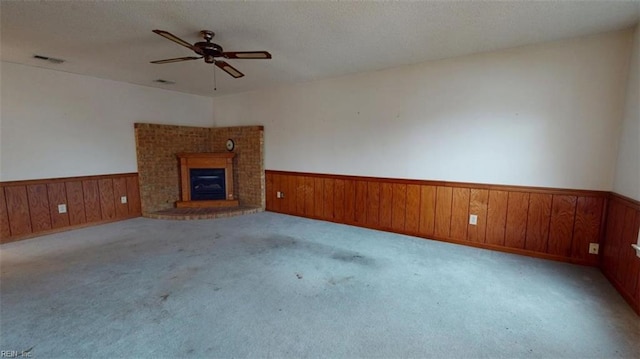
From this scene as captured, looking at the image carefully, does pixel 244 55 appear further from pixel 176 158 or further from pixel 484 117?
pixel 176 158

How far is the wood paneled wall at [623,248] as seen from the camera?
2.20m

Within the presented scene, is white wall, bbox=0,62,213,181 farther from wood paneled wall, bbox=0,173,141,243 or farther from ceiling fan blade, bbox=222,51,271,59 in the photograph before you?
ceiling fan blade, bbox=222,51,271,59

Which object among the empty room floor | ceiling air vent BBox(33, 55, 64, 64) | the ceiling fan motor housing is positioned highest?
ceiling air vent BBox(33, 55, 64, 64)

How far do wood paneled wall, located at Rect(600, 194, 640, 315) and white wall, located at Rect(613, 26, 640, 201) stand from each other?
4.7 inches

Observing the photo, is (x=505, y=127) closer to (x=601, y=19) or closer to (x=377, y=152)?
(x=601, y=19)

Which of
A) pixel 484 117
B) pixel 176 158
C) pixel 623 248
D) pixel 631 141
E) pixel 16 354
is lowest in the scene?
pixel 16 354

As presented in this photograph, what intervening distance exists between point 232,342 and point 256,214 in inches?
137

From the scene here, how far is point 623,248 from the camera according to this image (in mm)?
2422

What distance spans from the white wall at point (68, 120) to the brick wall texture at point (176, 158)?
0.20 meters

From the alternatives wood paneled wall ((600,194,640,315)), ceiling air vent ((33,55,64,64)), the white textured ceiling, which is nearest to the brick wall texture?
ceiling air vent ((33,55,64,64))

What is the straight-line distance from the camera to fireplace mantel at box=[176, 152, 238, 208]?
5.32m

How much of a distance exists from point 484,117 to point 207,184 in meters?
4.79

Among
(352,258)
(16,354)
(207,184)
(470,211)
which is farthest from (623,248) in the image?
(207,184)

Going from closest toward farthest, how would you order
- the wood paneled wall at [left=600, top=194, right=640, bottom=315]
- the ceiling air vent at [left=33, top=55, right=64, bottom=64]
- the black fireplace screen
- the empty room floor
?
the empty room floor, the wood paneled wall at [left=600, top=194, right=640, bottom=315], the ceiling air vent at [left=33, top=55, right=64, bottom=64], the black fireplace screen
